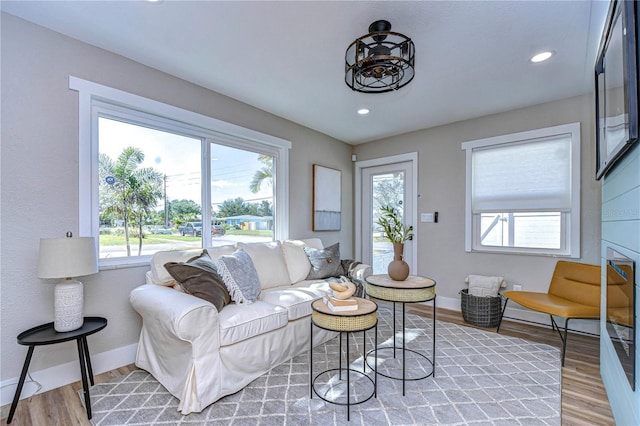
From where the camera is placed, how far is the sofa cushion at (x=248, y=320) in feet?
6.44

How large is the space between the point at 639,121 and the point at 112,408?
10.1ft

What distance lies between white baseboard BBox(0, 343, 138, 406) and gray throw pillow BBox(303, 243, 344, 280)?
5.79 ft

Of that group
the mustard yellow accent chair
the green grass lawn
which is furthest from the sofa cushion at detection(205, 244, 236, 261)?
the mustard yellow accent chair

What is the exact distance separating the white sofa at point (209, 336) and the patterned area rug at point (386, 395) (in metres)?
0.09

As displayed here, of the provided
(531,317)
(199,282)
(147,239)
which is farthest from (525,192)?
(147,239)

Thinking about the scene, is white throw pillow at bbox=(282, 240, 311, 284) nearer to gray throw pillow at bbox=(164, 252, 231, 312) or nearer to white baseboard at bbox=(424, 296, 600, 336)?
gray throw pillow at bbox=(164, 252, 231, 312)

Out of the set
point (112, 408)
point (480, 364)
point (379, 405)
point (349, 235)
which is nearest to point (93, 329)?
point (112, 408)

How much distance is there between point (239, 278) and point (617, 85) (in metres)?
2.55

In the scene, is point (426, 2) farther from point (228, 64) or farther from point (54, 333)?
point (54, 333)

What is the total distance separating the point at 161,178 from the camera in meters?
2.76

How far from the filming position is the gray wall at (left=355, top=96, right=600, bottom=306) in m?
3.06

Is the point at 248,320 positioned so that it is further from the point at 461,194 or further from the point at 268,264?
the point at 461,194

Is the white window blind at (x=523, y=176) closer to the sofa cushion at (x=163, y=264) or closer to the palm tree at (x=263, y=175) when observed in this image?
the palm tree at (x=263, y=175)

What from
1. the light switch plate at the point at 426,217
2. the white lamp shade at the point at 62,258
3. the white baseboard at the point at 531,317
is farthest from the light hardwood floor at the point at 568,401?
the light switch plate at the point at 426,217
